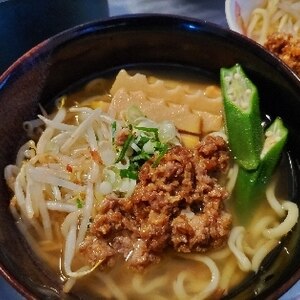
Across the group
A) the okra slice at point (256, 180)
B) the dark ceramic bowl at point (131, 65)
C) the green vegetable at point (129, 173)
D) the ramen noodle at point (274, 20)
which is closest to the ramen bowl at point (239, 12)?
the ramen noodle at point (274, 20)

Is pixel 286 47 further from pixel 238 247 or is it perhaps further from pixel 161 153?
pixel 238 247

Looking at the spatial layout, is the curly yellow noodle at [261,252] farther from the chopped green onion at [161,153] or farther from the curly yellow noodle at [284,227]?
the chopped green onion at [161,153]

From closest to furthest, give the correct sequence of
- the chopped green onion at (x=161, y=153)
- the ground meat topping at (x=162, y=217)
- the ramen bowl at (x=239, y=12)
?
the ground meat topping at (x=162, y=217), the chopped green onion at (x=161, y=153), the ramen bowl at (x=239, y=12)

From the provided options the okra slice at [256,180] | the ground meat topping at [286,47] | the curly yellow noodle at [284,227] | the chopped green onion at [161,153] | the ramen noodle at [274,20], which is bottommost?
the curly yellow noodle at [284,227]

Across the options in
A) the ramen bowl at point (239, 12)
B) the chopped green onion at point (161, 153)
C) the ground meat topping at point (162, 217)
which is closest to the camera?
the ground meat topping at point (162, 217)

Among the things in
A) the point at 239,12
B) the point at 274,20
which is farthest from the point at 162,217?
the point at 274,20

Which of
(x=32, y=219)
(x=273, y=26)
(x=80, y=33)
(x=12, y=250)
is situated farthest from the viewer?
(x=273, y=26)

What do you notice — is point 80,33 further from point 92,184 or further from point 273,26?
point 273,26

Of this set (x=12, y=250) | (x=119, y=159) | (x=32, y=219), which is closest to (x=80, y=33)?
(x=119, y=159)
